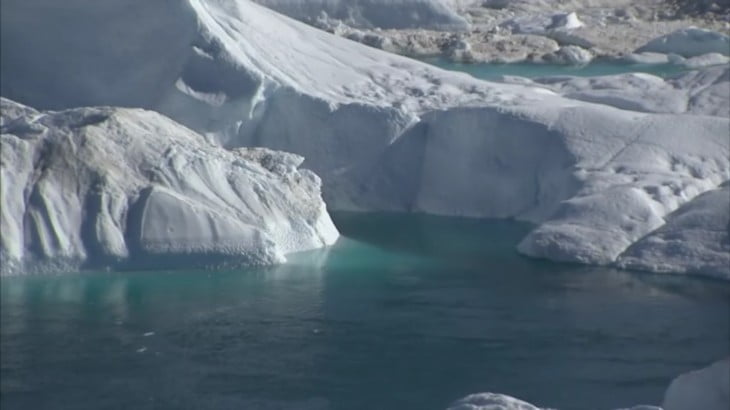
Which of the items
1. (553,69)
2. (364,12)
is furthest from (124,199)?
(364,12)

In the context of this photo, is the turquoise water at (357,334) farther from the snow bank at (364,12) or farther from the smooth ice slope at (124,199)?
the snow bank at (364,12)

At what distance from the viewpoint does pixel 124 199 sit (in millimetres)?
9680

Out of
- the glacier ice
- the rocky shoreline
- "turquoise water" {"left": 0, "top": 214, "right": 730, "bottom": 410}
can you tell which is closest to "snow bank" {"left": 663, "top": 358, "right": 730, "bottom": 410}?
the glacier ice

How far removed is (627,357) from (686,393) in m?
3.89

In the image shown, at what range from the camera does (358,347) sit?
8469mm

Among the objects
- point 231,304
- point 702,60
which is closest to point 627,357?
point 231,304

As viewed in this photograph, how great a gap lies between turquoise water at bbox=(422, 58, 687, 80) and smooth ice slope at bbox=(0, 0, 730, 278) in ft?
24.4

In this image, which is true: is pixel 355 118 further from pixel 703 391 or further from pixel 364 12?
pixel 364 12

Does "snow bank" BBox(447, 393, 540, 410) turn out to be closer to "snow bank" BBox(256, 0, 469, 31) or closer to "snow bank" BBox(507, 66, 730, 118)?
"snow bank" BBox(507, 66, 730, 118)

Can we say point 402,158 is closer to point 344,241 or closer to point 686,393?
point 344,241

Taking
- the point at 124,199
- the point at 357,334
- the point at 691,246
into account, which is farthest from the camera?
the point at 691,246

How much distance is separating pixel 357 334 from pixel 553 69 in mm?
13040

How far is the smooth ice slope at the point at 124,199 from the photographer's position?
9500 millimetres

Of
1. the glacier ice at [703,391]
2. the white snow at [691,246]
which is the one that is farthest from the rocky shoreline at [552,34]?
the glacier ice at [703,391]
